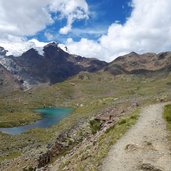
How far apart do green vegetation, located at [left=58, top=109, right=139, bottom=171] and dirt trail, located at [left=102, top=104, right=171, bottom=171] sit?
681 millimetres

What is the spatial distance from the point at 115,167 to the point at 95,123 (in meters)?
27.3

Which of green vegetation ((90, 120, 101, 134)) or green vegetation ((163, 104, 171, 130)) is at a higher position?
green vegetation ((163, 104, 171, 130))

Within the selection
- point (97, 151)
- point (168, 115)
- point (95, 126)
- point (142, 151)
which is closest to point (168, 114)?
point (168, 115)

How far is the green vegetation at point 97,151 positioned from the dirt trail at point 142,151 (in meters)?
0.68

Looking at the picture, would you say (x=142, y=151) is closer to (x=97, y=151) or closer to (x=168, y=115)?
(x=97, y=151)

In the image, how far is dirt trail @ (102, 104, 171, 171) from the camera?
26000 millimetres

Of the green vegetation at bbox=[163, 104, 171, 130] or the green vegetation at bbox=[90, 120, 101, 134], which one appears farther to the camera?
the green vegetation at bbox=[90, 120, 101, 134]

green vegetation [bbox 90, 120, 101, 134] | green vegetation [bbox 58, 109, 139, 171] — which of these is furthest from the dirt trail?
green vegetation [bbox 90, 120, 101, 134]

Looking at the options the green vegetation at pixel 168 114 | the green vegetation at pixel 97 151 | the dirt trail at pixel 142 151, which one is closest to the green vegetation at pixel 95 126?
the green vegetation at pixel 97 151

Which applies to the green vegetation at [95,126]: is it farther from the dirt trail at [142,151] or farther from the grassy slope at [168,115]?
the dirt trail at [142,151]

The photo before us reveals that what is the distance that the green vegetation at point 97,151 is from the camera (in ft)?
97.5

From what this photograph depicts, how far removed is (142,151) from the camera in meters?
29.2

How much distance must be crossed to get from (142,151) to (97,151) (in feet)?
16.8

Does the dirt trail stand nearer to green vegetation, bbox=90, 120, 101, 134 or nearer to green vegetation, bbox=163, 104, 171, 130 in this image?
green vegetation, bbox=163, 104, 171, 130
